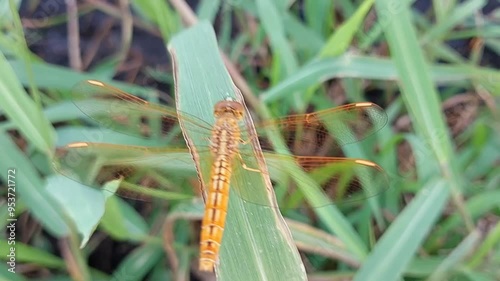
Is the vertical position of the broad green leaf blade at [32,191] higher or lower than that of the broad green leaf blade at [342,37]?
lower

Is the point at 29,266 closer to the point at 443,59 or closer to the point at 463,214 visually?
the point at 463,214

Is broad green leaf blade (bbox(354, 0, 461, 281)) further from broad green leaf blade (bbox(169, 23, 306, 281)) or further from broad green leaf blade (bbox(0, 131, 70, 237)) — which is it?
broad green leaf blade (bbox(0, 131, 70, 237))

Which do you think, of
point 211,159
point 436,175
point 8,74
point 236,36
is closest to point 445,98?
point 436,175

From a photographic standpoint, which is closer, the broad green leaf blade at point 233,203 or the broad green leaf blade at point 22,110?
the broad green leaf blade at point 233,203

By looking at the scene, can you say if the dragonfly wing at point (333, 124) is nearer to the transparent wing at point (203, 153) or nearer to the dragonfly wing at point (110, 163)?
the transparent wing at point (203, 153)

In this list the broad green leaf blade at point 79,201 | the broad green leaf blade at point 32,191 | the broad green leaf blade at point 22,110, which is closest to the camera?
the broad green leaf blade at point 79,201

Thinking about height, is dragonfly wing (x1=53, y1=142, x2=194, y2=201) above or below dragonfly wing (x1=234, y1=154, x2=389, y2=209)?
below

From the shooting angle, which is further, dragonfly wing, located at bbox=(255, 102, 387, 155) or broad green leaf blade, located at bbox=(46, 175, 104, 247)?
dragonfly wing, located at bbox=(255, 102, 387, 155)

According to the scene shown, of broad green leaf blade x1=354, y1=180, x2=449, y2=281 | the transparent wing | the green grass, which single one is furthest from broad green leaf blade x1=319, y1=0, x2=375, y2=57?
broad green leaf blade x1=354, y1=180, x2=449, y2=281

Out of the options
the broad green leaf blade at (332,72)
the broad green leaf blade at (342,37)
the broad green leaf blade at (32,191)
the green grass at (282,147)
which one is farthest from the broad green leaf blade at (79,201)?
the broad green leaf blade at (342,37)

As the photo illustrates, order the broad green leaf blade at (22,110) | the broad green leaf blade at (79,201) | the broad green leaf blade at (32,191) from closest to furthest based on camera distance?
the broad green leaf blade at (79,201) < the broad green leaf blade at (22,110) < the broad green leaf blade at (32,191)
